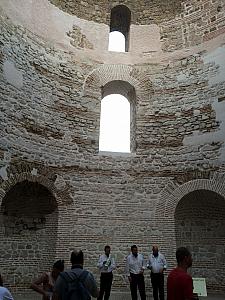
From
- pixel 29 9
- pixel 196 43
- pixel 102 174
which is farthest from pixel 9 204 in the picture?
pixel 196 43

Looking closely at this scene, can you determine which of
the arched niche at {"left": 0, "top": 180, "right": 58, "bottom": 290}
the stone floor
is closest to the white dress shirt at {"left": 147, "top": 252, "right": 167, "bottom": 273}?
the stone floor

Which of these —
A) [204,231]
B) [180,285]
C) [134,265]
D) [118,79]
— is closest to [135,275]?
[134,265]

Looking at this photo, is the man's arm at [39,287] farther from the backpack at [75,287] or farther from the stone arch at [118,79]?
the stone arch at [118,79]

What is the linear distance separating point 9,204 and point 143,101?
5353 mm

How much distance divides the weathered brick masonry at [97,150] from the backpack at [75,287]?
587 cm

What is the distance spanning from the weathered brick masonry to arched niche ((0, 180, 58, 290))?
0.09 feet

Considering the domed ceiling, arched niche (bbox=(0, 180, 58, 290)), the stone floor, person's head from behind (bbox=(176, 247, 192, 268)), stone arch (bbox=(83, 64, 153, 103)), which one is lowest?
the stone floor

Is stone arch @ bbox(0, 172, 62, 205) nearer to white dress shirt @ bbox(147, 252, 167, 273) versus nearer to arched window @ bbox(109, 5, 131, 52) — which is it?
white dress shirt @ bbox(147, 252, 167, 273)

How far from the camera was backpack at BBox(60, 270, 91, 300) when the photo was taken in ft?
10.9

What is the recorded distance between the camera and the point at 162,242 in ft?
31.7

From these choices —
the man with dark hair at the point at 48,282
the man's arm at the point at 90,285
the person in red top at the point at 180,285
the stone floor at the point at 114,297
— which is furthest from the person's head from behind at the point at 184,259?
the stone floor at the point at 114,297

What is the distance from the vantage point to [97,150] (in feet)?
35.3

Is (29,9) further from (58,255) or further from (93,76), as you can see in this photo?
(58,255)

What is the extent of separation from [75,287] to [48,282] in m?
1.29
